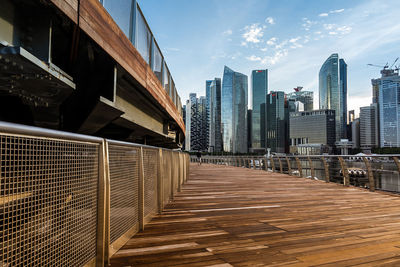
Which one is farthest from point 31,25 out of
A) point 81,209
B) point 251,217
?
point 251,217

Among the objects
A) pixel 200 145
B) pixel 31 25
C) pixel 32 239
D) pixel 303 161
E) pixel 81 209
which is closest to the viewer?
pixel 32 239

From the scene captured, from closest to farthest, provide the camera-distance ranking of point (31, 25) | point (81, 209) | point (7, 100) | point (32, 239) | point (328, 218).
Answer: point (32, 239), point (81, 209), point (31, 25), point (328, 218), point (7, 100)

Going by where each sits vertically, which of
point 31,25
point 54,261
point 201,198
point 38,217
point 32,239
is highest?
point 31,25

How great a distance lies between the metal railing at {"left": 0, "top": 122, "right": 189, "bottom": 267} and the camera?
51.3 inches

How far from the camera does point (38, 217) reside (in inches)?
57.4

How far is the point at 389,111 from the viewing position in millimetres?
160875

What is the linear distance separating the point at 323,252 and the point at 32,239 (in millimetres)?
2719

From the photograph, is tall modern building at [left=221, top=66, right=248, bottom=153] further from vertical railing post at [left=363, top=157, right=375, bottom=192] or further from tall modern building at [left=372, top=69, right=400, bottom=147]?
vertical railing post at [left=363, top=157, right=375, bottom=192]

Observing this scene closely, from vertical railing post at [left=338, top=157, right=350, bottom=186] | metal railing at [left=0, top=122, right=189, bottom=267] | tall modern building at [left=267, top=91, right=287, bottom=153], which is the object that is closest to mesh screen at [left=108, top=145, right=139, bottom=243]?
metal railing at [left=0, top=122, right=189, bottom=267]

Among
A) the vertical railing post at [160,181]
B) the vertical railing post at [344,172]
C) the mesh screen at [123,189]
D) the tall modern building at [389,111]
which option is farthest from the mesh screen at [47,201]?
the tall modern building at [389,111]

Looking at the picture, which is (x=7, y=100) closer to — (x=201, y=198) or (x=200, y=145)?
(x=201, y=198)

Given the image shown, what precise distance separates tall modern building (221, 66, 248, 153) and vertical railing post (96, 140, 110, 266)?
500 feet

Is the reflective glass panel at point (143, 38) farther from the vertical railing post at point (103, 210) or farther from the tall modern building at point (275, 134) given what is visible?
the tall modern building at point (275, 134)

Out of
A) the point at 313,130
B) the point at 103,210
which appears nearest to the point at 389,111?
the point at 313,130
